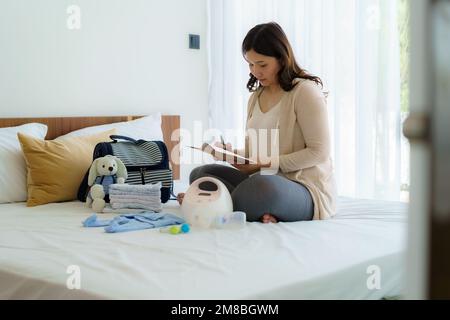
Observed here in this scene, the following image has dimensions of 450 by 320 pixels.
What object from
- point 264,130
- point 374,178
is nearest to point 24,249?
point 264,130

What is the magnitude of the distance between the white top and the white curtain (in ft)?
2.50

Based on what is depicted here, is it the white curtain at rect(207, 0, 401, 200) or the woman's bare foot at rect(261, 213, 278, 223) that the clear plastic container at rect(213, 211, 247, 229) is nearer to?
the woman's bare foot at rect(261, 213, 278, 223)

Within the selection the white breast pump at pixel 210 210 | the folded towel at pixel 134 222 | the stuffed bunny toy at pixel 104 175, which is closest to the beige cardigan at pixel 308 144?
the white breast pump at pixel 210 210

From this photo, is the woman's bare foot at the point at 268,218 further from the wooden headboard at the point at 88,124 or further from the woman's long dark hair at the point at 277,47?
the wooden headboard at the point at 88,124

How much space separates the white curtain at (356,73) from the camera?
2770mm

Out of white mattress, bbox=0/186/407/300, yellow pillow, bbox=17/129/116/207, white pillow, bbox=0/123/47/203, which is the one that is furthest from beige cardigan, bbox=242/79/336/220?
white pillow, bbox=0/123/47/203

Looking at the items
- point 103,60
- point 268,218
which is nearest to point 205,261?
point 268,218

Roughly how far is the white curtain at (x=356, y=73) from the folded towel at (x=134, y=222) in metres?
1.23

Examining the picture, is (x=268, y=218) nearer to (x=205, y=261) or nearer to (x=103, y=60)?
(x=205, y=261)

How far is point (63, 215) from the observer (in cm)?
210

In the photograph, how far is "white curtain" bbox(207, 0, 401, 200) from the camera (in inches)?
109

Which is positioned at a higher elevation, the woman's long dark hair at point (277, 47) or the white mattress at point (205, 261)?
the woman's long dark hair at point (277, 47)
